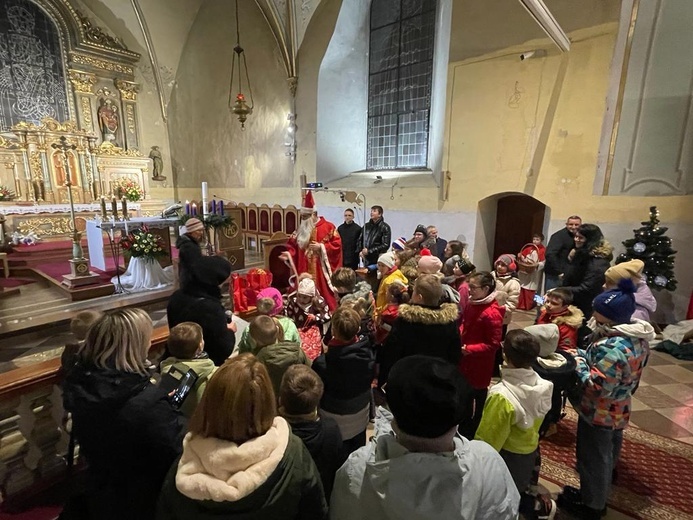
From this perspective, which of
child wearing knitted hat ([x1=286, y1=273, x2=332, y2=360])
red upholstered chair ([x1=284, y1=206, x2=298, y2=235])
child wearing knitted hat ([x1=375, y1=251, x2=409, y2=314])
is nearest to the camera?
child wearing knitted hat ([x1=286, y1=273, x2=332, y2=360])

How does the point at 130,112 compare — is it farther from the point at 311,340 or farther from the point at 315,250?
the point at 311,340

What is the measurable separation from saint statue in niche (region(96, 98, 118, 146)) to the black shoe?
14.3 metres

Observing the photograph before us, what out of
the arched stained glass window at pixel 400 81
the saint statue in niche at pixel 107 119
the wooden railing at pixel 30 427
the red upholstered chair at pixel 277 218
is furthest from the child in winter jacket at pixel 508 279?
the saint statue in niche at pixel 107 119

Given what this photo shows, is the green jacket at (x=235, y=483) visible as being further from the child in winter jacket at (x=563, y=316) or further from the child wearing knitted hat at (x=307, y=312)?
the child in winter jacket at (x=563, y=316)

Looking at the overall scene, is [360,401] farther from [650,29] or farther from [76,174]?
[76,174]

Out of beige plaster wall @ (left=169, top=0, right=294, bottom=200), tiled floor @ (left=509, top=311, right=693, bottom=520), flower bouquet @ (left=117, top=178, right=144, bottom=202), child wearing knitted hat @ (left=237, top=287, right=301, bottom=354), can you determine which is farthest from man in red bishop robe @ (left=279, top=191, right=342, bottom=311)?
flower bouquet @ (left=117, top=178, right=144, bottom=202)

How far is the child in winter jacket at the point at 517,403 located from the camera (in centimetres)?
206

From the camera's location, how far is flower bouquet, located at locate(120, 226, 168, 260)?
6.99m

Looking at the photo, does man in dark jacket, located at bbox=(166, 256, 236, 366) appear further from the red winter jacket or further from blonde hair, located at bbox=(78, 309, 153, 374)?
the red winter jacket

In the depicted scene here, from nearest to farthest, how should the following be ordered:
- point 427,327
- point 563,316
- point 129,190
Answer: point 427,327 → point 563,316 → point 129,190

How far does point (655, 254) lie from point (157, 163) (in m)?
14.0

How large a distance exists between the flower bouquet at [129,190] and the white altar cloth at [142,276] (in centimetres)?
563

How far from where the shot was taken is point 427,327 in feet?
8.24

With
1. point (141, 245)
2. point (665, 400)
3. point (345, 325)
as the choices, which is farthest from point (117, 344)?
point (141, 245)
